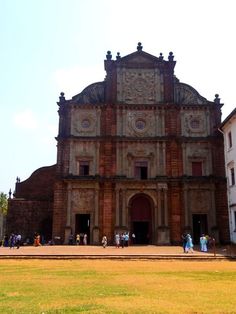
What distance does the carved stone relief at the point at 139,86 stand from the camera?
41.5m

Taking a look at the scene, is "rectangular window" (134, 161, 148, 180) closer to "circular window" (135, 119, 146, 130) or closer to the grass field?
"circular window" (135, 119, 146, 130)

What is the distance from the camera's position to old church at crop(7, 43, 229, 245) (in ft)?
126

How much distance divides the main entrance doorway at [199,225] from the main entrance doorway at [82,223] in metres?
11.2

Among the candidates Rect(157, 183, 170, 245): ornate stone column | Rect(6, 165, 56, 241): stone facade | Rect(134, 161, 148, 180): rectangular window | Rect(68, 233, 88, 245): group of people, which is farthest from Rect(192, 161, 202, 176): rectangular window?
Rect(6, 165, 56, 241): stone facade

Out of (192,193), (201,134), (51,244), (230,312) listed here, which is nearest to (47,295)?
(230,312)

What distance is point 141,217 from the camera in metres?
39.6

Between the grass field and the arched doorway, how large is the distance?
77.7 ft

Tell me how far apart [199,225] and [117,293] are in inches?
1189

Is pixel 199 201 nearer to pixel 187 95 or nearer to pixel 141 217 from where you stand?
pixel 141 217

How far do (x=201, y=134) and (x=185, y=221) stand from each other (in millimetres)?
9698

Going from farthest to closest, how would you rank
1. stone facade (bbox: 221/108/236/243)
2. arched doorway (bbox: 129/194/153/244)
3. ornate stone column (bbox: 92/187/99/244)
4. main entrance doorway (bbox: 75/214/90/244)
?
arched doorway (bbox: 129/194/153/244)
main entrance doorway (bbox: 75/214/90/244)
ornate stone column (bbox: 92/187/99/244)
stone facade (bbox: 221/108/236/243)

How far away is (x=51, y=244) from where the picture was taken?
122 ft

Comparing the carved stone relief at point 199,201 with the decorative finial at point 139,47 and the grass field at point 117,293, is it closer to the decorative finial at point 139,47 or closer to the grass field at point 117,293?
the decorative finial at point 139,47

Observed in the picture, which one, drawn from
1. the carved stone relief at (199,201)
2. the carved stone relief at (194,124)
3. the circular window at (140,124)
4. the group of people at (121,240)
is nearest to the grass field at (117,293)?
the group of people at (121,240)
